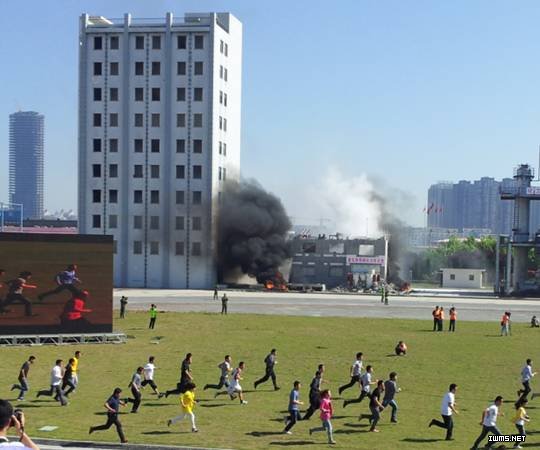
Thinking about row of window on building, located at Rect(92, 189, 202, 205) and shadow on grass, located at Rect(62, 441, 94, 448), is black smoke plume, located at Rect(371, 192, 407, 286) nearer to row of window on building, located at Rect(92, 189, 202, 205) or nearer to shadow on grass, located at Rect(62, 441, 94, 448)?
row of window on building, located at Rect(92, 189, 202, 205)

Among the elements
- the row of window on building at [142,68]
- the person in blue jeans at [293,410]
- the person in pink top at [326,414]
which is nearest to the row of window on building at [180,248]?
the row of window on building at [142,68]

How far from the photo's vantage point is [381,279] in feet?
327

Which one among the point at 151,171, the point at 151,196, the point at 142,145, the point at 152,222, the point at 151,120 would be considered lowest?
the point at 152,222

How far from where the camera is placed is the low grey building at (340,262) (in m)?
99.6

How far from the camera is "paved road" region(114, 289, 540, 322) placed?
64750 mm

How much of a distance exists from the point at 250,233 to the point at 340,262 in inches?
468

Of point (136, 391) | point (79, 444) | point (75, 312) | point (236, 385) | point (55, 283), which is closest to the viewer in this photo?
point (79, 444)

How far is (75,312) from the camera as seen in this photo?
42.9 meters

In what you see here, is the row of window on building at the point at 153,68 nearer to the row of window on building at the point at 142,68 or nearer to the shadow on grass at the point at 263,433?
the row of window on building at the point at 142,68

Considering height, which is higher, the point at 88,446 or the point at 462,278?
the point at 88,446

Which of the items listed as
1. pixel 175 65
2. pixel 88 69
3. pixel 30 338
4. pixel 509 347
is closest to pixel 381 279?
pixel 175 65

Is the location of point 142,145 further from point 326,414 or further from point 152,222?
point 326,414

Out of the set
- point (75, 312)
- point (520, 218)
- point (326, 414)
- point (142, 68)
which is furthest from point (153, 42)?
point (326, 414)

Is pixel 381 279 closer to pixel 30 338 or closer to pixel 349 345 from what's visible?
pixel 349 345
